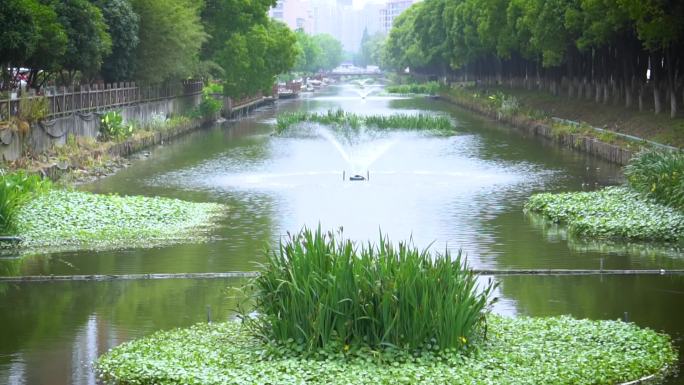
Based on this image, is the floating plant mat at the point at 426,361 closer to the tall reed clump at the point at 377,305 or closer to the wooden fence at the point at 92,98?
the tall reed clump at the point at 377,305

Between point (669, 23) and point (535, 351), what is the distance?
29.5 meters

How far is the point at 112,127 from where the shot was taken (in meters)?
48.5

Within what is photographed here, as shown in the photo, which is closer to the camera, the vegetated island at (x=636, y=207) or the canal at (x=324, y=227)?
the canal at (x=324, y=227)

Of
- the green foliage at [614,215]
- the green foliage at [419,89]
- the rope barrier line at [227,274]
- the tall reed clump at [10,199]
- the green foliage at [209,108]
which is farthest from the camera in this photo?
the green foliage at [419,89]

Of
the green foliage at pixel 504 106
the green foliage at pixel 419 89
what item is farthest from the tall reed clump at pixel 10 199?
the green foliage at pixel 419 89

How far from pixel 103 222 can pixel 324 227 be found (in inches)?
194

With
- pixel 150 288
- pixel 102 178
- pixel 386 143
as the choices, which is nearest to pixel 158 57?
pixel 386 143

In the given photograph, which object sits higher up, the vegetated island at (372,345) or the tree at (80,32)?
the tree at (80,32)

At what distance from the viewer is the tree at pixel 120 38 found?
53250 millimetres

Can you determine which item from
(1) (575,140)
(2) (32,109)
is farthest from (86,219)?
Result: (1) (575,140)

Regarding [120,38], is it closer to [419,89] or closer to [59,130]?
[59,130]

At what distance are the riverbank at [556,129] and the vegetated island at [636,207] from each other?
433 inches

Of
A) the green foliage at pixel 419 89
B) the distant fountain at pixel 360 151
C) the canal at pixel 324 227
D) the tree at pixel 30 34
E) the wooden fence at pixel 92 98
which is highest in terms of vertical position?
the tree at pixel 30 34

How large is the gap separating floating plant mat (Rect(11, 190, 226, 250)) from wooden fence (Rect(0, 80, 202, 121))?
29.8 feet
